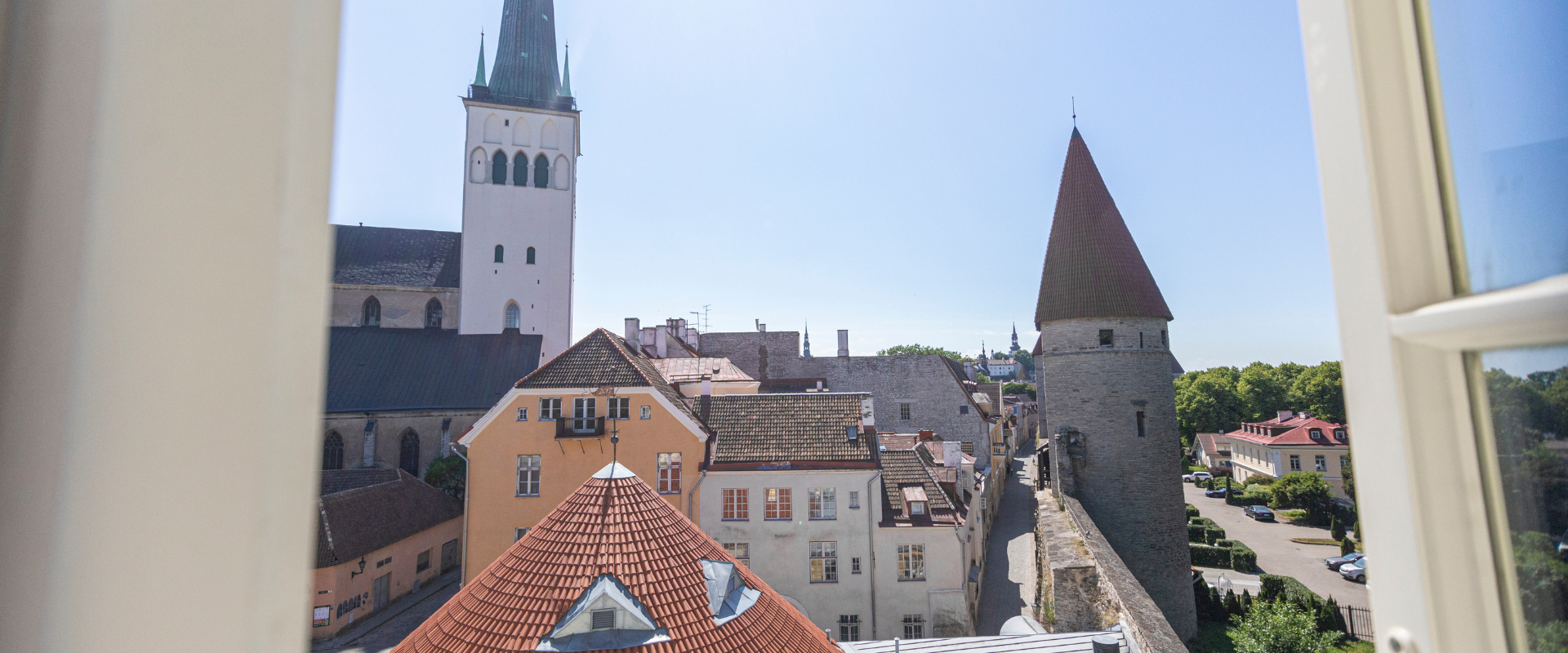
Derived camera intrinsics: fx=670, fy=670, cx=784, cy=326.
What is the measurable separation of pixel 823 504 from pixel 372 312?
27.1m

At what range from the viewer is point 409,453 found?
25.6m

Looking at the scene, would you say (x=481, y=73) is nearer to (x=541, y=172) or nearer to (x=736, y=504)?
(x=541, y=172)

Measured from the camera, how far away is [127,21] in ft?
1.75

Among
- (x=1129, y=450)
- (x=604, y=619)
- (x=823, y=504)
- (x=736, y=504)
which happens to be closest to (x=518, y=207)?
(x=736, y=504)

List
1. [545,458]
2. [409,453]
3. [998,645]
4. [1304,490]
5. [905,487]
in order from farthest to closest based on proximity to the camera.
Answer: [1304,490]
[409,453]
[905,487]
[545,458]
[998,645]

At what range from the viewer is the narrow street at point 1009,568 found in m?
16.3

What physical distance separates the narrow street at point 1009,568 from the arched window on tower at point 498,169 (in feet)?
86.1

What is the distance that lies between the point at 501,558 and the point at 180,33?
6.27 m

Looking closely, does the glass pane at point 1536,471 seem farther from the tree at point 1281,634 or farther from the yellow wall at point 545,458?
the tree at point 1281,634

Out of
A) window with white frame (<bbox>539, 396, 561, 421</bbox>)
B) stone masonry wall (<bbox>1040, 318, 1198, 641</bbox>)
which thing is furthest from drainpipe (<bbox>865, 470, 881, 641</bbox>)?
stone masonry wall (<bbox>1040, 318, 1198, 641</bbox>)

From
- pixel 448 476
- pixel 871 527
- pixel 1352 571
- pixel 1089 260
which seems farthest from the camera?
pixel 448 476

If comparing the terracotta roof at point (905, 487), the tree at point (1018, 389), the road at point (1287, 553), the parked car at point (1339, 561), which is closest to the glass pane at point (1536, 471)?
the terracotta roof at point (905, 487)

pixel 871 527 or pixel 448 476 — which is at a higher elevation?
pixel 448 476

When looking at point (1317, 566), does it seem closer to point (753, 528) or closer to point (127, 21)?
point (753, 528)
